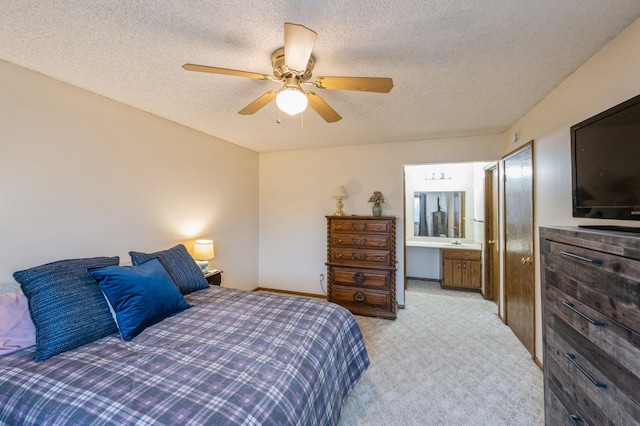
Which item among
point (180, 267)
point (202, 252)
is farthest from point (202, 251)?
point (180, 267)

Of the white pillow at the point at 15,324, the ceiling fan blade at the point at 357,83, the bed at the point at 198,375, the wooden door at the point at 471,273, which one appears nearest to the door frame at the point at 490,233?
the wooden door at the point at 471,273

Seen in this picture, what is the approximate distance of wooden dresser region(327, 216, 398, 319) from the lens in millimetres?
3473

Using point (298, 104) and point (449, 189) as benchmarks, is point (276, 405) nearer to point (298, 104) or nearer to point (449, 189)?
point (298, 104)

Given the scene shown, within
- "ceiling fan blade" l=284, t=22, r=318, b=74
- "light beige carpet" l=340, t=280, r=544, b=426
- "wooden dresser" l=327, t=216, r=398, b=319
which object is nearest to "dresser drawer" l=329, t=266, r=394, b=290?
"wooden dresser" l=327, t=216, r=398, b=319

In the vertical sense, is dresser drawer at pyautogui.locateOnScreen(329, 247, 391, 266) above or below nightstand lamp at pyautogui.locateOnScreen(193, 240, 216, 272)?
A: below

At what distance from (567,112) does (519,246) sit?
4.85 feet

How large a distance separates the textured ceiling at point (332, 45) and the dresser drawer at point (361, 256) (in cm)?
181

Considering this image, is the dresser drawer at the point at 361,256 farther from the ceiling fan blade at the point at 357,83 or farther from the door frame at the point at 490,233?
the ceiling fan blade at the point at 357,83

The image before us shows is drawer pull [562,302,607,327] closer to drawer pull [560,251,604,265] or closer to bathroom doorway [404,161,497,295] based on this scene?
drawer pull [560,251,604,265]

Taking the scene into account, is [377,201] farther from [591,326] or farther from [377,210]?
[591,326]

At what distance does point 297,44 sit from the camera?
1.27 metres

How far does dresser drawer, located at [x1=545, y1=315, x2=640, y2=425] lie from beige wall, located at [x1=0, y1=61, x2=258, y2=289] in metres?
3.26

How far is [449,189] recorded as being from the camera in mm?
5031

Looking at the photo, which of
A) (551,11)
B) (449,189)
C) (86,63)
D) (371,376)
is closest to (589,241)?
(551,11)
